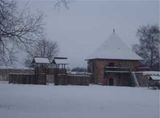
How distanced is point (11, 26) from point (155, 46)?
57602 mm

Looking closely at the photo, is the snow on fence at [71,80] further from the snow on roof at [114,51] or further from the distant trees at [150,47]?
the distant trees at [150,47]

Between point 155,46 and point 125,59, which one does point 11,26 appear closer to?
point 125,59

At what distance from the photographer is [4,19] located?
1770 centimetres

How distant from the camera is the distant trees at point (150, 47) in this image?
73.4m

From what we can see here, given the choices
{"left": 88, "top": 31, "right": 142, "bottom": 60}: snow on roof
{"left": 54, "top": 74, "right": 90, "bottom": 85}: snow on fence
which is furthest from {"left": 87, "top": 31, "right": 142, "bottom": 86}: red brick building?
{"left": 54, "top": 74, "right": 90, "bottom": 85}: snow on fence

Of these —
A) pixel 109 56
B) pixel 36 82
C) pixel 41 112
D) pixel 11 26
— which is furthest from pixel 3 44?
pixel 109 56

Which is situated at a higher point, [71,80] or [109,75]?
[109,75]

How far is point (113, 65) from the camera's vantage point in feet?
200

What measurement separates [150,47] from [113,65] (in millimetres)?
14817

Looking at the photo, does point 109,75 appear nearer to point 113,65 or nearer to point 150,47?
point 113,65

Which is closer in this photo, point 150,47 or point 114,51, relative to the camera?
point 114,51

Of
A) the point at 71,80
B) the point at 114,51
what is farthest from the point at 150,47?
the point at 71,80

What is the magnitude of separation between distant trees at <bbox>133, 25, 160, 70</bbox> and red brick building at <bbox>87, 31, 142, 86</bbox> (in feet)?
36.1

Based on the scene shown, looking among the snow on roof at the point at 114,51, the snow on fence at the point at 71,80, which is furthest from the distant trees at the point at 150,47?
the snow on fence at the point at 71,80
